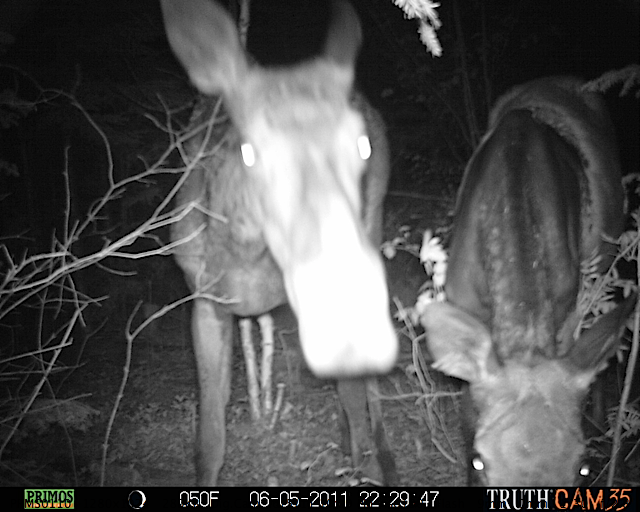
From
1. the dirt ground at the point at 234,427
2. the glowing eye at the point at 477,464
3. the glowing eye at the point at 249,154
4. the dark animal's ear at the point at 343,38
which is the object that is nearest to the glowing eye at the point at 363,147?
the dark animal's ear at the point at 343,38

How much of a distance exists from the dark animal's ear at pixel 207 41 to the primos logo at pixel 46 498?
2.90 m

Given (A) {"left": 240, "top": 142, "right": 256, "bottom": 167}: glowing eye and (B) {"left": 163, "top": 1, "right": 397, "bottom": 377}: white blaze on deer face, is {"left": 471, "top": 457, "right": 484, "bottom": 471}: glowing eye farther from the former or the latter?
(A) {"left": 240, "top": 142, "right": 256, "bottom": 167}: glowing eye

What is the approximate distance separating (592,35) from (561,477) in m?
6.47

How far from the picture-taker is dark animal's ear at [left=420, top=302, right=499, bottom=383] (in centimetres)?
317

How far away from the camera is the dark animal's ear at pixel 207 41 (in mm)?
4012

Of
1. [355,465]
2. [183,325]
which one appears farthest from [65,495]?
[183,325]

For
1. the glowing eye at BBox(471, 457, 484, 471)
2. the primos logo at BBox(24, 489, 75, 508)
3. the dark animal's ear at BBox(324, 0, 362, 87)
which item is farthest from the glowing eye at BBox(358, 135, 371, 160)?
the primos logo at BBox(24, 489, 75, 508)

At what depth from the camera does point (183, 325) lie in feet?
29.9

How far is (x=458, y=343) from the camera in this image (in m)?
3.19

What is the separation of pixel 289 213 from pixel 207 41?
1.57 metres

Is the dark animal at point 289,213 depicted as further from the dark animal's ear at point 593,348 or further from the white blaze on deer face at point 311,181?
the dark animal's ear at point 593,348

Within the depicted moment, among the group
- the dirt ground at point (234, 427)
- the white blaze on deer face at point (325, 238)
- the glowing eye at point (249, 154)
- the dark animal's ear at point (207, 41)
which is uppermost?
the dark animal's ear at point (207, 41)

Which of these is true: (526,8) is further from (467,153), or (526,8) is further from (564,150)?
(564,150)

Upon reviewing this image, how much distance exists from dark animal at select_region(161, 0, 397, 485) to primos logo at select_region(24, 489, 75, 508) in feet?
3.61
